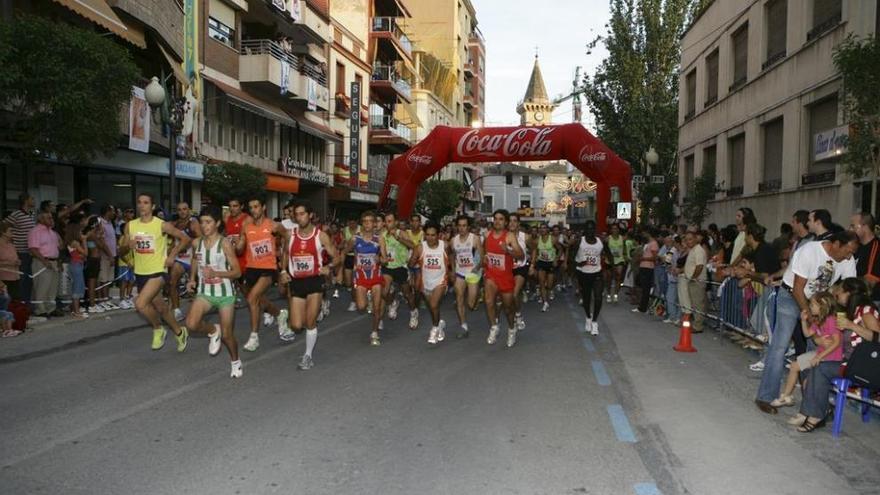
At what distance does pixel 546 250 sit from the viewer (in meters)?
17.0

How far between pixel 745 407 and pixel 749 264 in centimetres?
433

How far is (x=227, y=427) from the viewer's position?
5.93m

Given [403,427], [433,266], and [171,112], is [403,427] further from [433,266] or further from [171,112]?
[171,112]

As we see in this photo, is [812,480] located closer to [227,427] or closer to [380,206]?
[227,427]

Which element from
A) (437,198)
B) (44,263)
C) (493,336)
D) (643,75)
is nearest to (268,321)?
(44,263)

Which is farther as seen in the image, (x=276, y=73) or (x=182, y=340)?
(x=276, y=73)

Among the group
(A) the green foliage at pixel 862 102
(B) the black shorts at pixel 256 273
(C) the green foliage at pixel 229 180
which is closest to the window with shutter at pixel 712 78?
(A) the green foliage at pixel 862 102

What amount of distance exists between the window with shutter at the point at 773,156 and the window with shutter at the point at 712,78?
5876 mm

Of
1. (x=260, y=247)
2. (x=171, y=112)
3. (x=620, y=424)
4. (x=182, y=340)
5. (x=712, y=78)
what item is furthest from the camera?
(x=712, y=78)

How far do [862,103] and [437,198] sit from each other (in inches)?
1738

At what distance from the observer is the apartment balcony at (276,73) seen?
28234 mm

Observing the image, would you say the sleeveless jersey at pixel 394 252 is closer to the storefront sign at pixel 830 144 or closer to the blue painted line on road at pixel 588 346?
the blue painted line on road at pixel 588 346

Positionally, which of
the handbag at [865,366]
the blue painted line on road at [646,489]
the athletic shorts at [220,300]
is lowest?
the blue painted line on road at [646,489]

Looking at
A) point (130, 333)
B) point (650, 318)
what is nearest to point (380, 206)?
point (650, 318)
